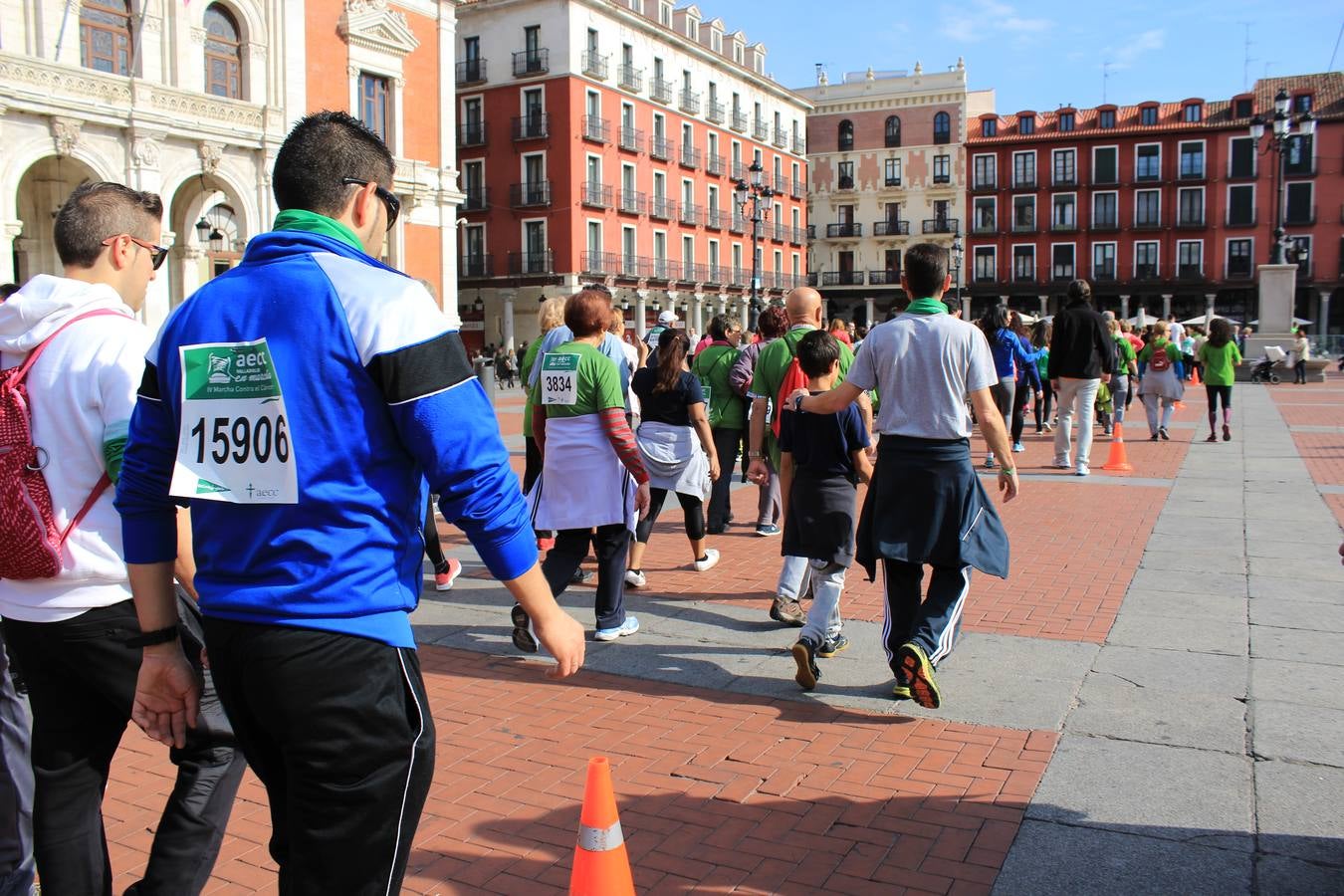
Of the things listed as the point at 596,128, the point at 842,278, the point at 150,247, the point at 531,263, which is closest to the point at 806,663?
the point at 150,247

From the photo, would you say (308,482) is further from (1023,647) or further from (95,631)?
(1023,647)

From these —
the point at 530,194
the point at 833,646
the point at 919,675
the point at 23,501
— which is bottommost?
the point at 833,646

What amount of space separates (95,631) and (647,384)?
487 centimetres

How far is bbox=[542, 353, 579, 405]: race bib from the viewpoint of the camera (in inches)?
216

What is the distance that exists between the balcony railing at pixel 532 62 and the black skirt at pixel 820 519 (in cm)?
4214

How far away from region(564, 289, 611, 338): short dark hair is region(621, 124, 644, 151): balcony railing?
43.0 meters

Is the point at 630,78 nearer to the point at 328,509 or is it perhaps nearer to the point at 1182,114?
the point at 1182,114

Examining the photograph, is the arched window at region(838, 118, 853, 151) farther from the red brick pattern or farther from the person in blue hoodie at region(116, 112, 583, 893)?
the person in blue hoodie at region(116, 112, 583, 893)

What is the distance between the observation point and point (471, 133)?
154 ft

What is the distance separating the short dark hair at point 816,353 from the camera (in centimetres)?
529

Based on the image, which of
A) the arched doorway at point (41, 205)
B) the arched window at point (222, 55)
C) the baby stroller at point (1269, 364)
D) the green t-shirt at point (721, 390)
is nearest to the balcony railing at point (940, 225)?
the baby stroller at point (1269, 364)

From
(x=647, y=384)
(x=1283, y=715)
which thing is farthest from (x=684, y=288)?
(x=1283, y=715)

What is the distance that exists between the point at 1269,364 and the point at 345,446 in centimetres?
3166

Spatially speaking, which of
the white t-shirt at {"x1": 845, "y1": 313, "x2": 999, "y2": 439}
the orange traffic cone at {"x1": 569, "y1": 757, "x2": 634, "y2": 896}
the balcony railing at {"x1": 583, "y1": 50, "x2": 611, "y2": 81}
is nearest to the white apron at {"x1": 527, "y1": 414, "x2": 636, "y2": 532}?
the white t-shirt at {"x1": 845, "y1": 313, "x2": 999, "y2": 439}
